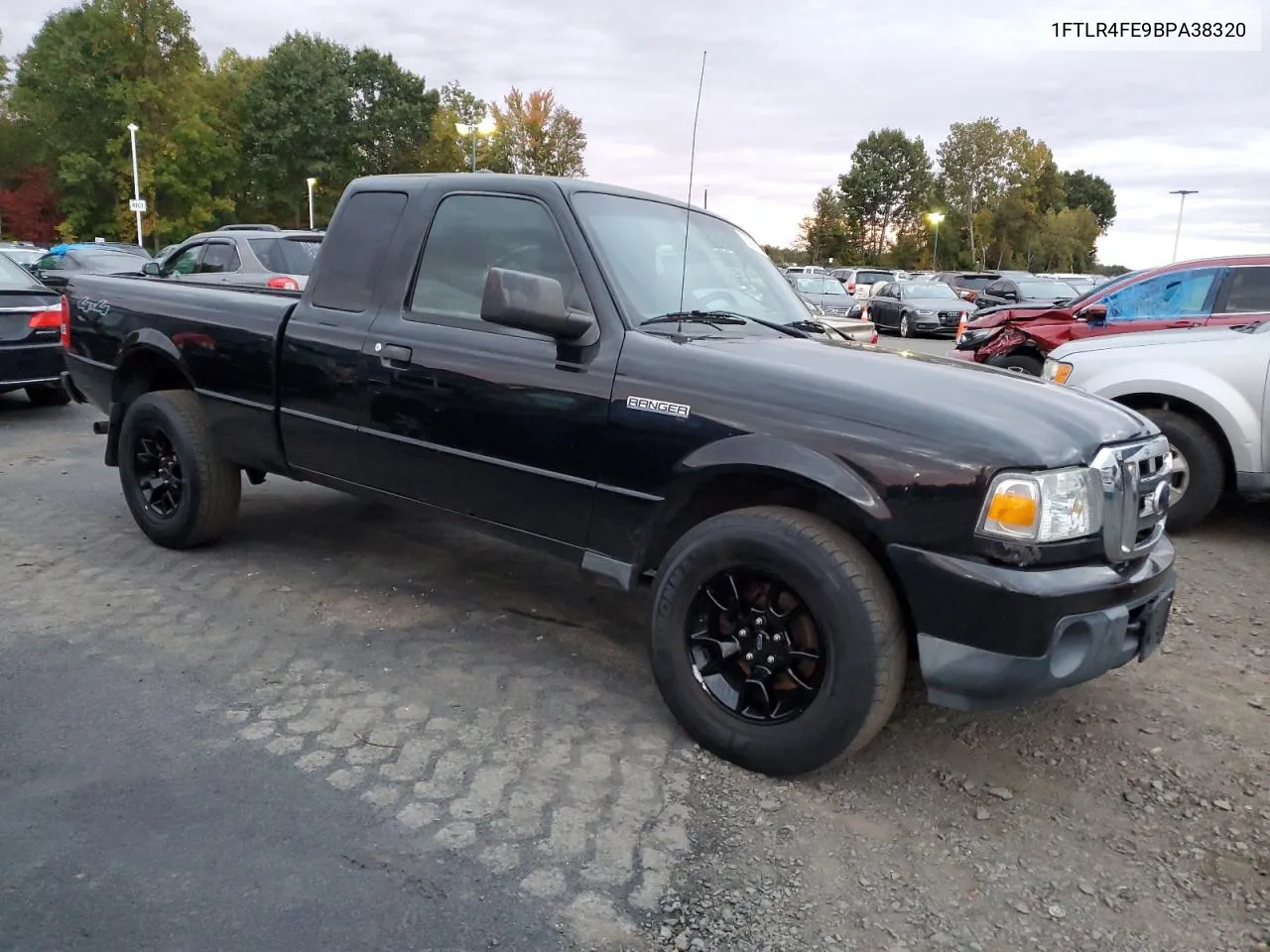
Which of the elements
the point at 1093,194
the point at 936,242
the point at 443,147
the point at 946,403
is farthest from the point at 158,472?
the point at 1093,194

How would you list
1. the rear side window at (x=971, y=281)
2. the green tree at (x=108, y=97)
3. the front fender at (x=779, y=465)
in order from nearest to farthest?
the front fender at (x=779, y=465) < the rear side window at (x=971, y=281) < the green tree at (x=108, y=97)

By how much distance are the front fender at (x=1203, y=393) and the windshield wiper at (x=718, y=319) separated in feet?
9.22

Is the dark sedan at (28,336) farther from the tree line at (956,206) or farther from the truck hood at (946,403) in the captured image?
the tree line at (956,206)

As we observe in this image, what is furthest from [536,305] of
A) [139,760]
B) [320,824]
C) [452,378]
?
[139,760]

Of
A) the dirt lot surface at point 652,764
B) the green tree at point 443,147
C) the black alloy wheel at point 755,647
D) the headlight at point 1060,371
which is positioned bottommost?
the dirt lot surface at point 652,764

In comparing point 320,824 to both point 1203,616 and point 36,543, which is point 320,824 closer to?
point 36,543

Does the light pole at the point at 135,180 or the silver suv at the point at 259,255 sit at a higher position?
the light pole at the point at 135,180

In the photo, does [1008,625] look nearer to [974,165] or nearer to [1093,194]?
[974,165]

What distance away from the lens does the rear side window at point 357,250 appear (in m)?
4.17

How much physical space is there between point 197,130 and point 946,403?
59.0 m

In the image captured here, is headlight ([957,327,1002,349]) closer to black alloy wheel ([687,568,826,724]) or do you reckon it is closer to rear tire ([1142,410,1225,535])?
rear tire ([1142,410,1225,535])

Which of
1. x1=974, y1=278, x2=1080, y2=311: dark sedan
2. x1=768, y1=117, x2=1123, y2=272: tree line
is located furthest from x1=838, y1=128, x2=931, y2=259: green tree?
x1=974, y1=278, x2=1080, y2=311: dark sedan

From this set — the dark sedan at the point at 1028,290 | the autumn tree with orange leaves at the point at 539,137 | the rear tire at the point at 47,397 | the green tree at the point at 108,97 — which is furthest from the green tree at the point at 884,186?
the rear tire at the point at 47,397

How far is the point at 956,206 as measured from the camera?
234 feet
